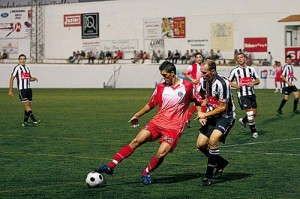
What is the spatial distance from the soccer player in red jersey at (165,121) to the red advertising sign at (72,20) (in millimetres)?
59555

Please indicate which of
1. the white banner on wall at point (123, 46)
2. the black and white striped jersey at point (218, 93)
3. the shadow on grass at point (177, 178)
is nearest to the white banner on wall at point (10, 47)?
the white banner on wall at point (123, 46)

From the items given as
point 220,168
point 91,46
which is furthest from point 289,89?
point 91,46

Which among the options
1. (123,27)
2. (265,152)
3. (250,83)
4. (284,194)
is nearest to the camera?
(284,194)

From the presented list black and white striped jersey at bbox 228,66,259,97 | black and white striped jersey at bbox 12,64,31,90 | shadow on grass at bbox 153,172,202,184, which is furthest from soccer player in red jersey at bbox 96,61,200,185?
black and white striped jersey at bbox 12,64,31,90

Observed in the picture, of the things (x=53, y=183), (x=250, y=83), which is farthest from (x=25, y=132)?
(x=53, y=183)

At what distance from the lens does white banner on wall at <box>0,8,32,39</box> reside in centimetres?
7381

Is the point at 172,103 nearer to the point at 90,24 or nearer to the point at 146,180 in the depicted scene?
the point at 146,180

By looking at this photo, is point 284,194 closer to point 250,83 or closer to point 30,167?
point 30,167

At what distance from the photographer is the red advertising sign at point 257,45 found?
2404 inches

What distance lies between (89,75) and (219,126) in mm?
47336

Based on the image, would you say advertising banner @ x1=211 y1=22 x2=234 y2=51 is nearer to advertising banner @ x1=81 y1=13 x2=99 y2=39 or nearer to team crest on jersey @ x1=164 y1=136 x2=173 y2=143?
advertising banner @ x1=81 y1=13 x2=99 y2=39

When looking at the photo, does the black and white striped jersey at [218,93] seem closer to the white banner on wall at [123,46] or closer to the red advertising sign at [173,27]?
the red advertising sign at [173,27]

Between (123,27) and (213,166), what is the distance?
57334 millimetres

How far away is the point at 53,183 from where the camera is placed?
498 inches
